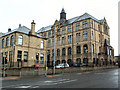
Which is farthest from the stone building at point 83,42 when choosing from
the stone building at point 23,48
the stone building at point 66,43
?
the stone building at point 23,48

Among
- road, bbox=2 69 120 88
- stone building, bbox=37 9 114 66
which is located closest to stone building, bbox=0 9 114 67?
stone building, bbox=37 9 114 66

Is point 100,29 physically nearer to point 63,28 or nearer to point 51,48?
point 63,28

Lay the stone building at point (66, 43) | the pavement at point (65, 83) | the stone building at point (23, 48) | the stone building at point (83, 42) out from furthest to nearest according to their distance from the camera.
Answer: the stone building at point (83, 42)
the stone building at point (66, 43)
the stone building at point (23, 48)
the pavement at point (65, 83)

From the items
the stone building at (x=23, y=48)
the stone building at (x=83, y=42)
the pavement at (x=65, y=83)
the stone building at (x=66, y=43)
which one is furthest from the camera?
the stone building at (x=83, y=42)

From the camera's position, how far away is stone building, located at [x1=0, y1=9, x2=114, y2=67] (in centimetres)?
3378

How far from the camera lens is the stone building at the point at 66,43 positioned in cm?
3378

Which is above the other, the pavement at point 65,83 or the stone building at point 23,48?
the stone building at point 23,48

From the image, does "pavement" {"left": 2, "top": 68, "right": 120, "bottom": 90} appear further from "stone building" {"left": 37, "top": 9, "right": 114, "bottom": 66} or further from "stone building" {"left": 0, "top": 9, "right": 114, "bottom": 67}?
"stone building" {"left": 37, "top": 9, "right": 114, "bottom": 66}

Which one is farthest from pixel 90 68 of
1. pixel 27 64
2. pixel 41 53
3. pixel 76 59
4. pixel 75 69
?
pixel 27 64

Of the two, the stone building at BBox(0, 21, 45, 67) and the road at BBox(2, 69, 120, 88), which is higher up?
the stone building at BBox(0, 21, 45, 67)

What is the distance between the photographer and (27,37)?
35656 mm

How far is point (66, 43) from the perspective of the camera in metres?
54.0

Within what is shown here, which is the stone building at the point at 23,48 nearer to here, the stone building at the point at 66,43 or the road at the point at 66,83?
the stone building at the point at 66,43

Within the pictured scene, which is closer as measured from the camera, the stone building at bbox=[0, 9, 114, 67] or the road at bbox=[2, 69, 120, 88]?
the road at bbox=[2, 69, 120, 88]
